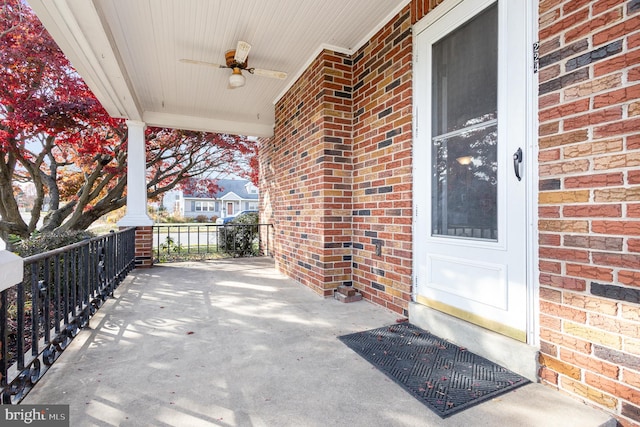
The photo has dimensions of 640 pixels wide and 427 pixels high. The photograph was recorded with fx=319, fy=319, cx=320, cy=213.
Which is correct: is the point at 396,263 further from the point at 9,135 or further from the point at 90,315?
the point at 9,135

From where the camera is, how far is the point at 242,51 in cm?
334

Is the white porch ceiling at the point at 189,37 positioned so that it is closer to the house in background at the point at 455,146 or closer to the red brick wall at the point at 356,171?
the house in background at the point at 455,146

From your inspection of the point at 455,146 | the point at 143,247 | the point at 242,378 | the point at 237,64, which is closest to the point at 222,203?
the point at 143,247

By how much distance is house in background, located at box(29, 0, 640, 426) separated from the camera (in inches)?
58.2

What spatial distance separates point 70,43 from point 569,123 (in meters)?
3.77

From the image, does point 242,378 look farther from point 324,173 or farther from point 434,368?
point 324,173

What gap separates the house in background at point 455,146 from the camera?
1479 mm

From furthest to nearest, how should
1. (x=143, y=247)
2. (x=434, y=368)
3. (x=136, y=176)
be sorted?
(x=143, y=247) < (x=136, y=176) < (x=434, y=368)

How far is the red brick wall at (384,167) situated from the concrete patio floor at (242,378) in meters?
0.40

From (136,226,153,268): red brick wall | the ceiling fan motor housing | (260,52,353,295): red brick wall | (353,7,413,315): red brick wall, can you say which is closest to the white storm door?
(353,7,413,315): red brick wall

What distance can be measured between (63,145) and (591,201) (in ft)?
25.5

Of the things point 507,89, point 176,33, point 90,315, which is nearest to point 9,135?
point 176,33

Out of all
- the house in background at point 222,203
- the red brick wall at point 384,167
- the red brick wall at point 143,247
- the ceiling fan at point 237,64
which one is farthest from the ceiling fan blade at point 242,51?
the house in background at point 222,203

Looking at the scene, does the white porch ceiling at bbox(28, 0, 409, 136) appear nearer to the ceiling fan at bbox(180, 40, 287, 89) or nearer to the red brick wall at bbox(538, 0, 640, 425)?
the ceiling fan at bbox(180, 40, 287, 89)
